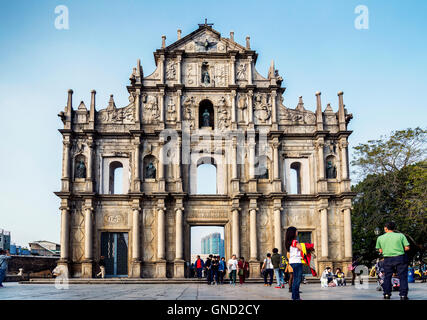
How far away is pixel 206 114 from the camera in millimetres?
33344

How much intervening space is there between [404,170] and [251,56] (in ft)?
43.3

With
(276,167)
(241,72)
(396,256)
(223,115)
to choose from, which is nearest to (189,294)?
(396,256)

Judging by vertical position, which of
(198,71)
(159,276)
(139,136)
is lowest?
(159,276)

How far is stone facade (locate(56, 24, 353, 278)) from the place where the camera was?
31.2 metres

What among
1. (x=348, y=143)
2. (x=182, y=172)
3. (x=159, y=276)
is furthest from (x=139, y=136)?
(x=348, y=143)

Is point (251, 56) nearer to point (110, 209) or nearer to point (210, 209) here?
point (210, 209)

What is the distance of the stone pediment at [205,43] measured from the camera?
34.2 metres

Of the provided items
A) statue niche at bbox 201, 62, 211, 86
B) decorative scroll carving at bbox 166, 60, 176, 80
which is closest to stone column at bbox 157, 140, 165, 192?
decorative scroll carving at bbox 166, 60, 176, 80

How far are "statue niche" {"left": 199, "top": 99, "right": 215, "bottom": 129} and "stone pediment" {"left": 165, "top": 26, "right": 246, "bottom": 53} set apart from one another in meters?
3.44

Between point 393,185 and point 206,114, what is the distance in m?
14.0

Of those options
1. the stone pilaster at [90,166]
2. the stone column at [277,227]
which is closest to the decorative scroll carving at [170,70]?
the stone pilaster at [90,166]

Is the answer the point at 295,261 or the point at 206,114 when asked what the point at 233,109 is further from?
the point at 295,261

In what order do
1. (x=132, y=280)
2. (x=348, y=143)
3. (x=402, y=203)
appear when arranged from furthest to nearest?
(x=402, y=203), (x=348, y=143), (x=132, y=280)

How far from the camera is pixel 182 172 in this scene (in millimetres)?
32156
